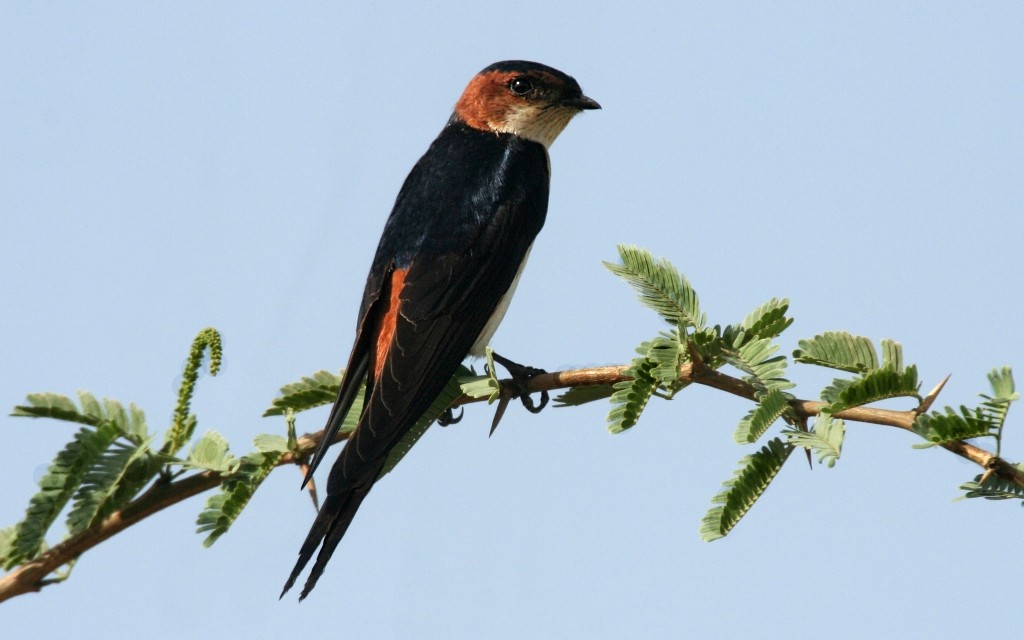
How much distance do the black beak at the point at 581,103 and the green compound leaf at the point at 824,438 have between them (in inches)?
136

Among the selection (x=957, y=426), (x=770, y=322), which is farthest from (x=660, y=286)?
(x=957, y=426)

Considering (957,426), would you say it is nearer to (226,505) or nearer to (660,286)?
(660,286)

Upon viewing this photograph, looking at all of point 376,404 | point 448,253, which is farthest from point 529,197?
point 376,404

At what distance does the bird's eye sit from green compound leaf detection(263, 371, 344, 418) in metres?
2.58

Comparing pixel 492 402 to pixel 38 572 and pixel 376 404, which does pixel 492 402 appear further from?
pixel 38 572

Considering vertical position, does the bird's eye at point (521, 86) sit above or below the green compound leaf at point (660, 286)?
above

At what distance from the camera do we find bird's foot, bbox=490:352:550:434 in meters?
3.25

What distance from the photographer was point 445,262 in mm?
4555

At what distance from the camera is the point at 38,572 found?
2.48 m

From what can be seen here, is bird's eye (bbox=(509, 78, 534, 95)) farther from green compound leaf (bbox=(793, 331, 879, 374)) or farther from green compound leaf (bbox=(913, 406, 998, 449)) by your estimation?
green compound leaf (bbox=(913, 406, 998, 449))

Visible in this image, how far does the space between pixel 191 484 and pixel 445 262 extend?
200 centimetres

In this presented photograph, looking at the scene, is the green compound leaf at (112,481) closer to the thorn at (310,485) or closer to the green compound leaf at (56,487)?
the green compound leaf at (56,487)

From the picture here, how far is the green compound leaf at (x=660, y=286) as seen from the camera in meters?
2.74

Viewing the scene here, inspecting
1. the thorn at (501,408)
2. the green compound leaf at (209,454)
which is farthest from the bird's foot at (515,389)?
the green compound leaf at (209,454)
